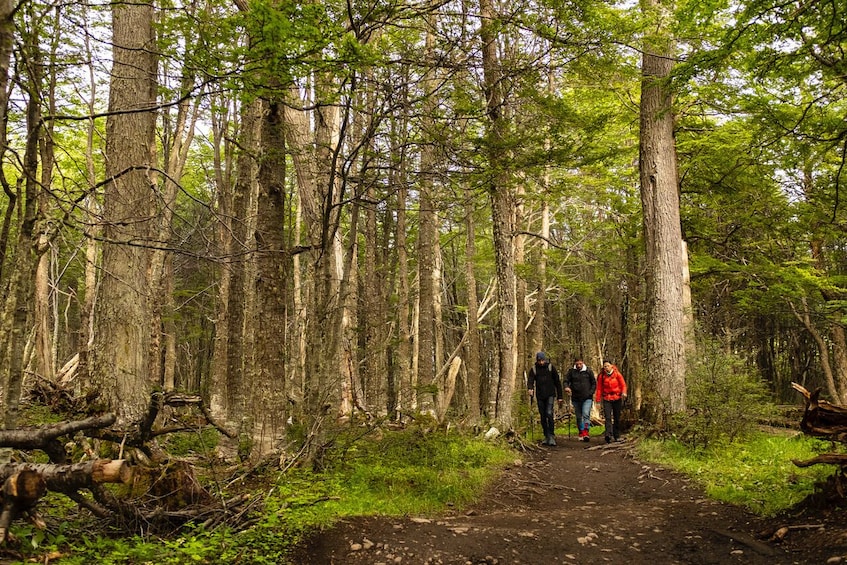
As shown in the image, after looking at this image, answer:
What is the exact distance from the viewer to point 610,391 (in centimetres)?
1139

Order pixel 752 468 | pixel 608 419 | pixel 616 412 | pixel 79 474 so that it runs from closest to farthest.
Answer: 1. pixel 79 474
2. pixel 752 468
3. pixel 608 419
4. pixel 616 412

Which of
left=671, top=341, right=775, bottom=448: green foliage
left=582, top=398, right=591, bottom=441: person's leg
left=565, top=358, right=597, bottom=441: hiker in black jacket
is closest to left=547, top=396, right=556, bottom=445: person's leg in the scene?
left=565, top=358, right=597, bottom=441: hiker in black jacket

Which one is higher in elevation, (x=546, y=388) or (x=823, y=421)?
(x=823, y=421)

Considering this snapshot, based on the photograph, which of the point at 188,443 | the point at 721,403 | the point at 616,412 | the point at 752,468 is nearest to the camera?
the point at 752,468

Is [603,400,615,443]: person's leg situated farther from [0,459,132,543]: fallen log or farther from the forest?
[0,459,132,543]: fallen log

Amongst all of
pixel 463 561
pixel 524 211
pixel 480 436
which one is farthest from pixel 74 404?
pixel 524 211

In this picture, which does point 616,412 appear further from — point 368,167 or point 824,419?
point 368,167

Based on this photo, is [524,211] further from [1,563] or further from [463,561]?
[1,563]

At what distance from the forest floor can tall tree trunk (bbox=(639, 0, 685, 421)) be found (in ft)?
11.4

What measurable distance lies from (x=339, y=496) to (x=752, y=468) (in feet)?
17.5

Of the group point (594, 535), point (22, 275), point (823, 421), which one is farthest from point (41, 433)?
point (823, 421)

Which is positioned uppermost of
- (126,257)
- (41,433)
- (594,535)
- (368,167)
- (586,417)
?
(368,167)

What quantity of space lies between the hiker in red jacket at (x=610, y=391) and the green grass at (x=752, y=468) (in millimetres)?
1443

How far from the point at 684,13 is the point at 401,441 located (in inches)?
273
